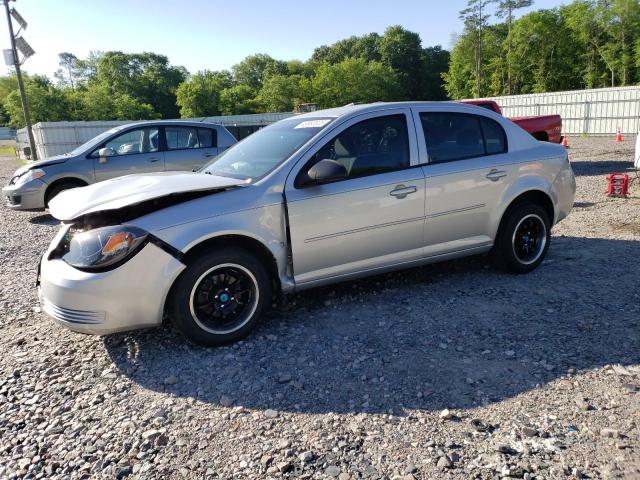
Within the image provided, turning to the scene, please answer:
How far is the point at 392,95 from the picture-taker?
7900 centimetres

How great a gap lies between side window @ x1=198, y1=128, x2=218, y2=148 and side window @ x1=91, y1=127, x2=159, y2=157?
0.85 metres

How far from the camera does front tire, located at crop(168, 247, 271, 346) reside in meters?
3.61

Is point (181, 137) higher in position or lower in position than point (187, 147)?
higher

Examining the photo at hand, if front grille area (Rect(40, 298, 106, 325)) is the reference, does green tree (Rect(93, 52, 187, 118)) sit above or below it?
above

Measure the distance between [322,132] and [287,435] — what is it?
8.22 feet

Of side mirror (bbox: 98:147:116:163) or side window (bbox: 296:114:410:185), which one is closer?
side window (bbox: 296:114:410:185)

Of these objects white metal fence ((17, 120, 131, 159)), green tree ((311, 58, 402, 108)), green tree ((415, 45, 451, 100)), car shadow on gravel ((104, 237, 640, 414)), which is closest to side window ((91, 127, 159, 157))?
car shadow on gravel ((104, 237, 640, 414))

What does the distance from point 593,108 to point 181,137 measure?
2491 cm

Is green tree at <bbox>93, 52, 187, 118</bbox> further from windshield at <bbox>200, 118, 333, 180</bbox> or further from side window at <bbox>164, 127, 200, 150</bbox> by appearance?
windshield at <bbox>200, 118, 333, 180</bbox>

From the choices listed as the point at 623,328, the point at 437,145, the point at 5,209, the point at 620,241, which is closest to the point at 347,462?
the point at 623,328

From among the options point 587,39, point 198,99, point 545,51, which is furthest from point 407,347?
point 198,99

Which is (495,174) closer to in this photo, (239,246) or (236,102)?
(239,246)

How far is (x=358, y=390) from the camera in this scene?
3176 millimetres

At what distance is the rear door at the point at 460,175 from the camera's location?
4.61m
